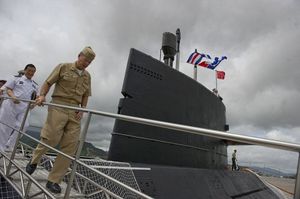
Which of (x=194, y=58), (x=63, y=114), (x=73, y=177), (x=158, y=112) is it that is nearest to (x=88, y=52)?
(x=63, y=114)

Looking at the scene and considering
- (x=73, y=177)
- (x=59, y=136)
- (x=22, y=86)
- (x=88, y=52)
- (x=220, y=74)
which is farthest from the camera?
(x=220, y=74)

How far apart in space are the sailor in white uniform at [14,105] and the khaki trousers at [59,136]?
134 centimetres

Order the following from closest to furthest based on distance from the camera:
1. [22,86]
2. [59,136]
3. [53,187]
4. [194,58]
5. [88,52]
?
[53,187]
[59,136]
[88,52]
[22,86]
[194,58]

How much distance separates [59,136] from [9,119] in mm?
1808

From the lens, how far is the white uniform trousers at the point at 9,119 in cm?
460

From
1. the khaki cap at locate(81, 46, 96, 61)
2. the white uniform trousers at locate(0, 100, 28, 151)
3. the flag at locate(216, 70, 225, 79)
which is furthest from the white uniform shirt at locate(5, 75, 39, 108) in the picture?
the flag at locate(216, 70, 225, 79)

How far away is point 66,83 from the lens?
3.62 metres

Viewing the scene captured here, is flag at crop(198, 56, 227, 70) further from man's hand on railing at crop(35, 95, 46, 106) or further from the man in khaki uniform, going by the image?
man's hand on railing at crop(35, 95, 46, 106)

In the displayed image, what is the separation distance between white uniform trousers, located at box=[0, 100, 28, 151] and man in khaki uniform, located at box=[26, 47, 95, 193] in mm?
1481

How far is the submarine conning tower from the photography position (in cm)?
567

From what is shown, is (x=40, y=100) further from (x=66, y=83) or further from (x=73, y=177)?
(x=73, y=177)

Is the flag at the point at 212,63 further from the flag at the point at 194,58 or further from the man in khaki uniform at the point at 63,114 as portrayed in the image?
the man in khaki uniform at the point at 63,114

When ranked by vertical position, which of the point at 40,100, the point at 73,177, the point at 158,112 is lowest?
the point at 73,177

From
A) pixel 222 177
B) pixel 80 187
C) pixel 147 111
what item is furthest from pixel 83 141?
pixel 222 177
